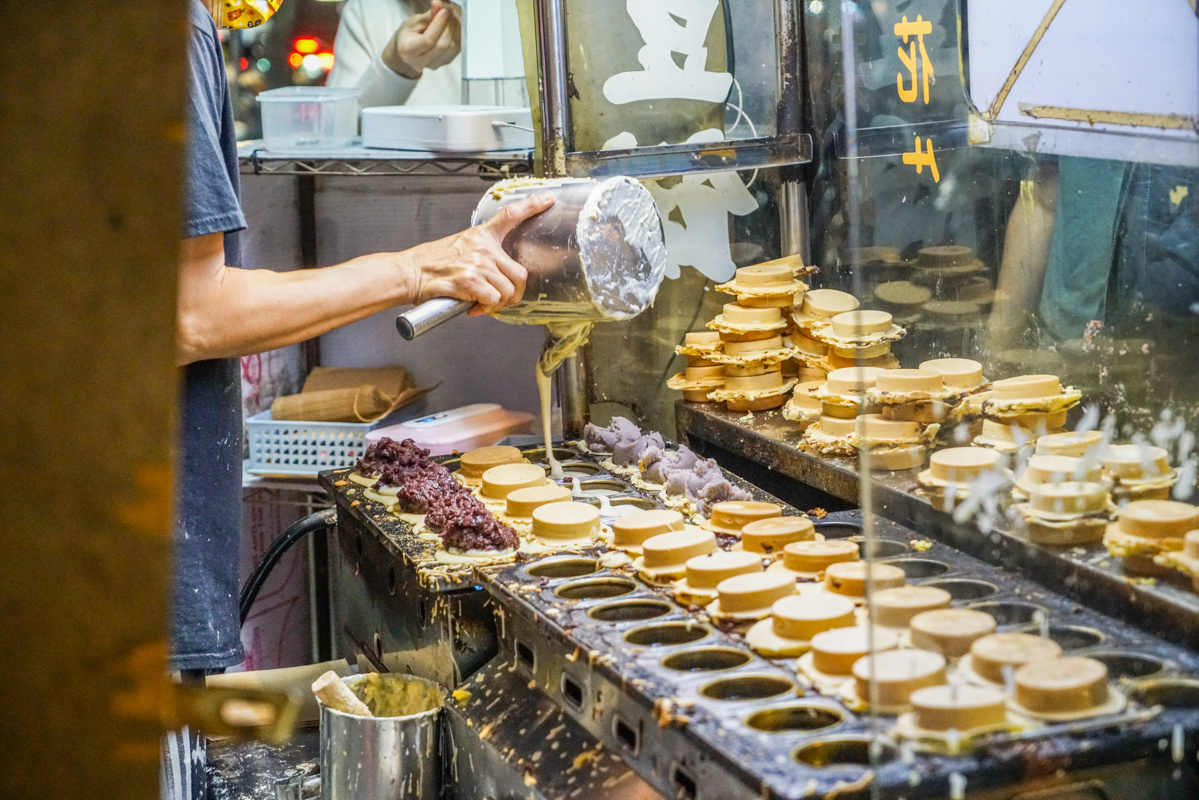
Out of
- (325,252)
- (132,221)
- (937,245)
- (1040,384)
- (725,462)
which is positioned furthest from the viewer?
(325,252)

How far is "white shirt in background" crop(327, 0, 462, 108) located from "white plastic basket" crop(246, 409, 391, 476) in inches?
52.3

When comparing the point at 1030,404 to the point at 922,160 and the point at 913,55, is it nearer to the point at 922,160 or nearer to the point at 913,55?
the point at 922,160

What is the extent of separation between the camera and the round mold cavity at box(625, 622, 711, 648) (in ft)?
6.65

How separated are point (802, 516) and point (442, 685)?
0.87 m

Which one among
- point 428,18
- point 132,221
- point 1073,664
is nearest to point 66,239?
point 132,221

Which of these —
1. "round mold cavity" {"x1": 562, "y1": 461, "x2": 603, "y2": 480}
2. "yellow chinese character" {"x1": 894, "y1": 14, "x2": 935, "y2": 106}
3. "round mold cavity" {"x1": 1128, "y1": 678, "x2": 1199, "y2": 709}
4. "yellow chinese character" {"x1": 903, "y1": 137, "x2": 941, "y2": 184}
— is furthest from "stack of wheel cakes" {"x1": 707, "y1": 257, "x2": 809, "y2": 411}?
"round mold cavity" {"x1": 1128, "y1": 678, "x2": 1199, "y2": 709}

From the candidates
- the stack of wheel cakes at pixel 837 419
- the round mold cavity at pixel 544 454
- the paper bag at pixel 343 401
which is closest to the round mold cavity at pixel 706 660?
the stack of wheel cakes at pixel 837 419

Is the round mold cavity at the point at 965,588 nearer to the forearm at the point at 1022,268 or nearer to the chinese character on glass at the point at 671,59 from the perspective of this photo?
the forearm at the point at 1022,268

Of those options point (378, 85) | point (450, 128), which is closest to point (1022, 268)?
point (450, 128)

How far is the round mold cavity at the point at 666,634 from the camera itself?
2.03m

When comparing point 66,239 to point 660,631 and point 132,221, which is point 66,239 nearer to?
point 132,221

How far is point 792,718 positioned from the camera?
1.71 m

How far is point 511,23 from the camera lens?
13.8 ft

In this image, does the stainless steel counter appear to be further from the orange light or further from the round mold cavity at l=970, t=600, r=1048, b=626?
the orange light
